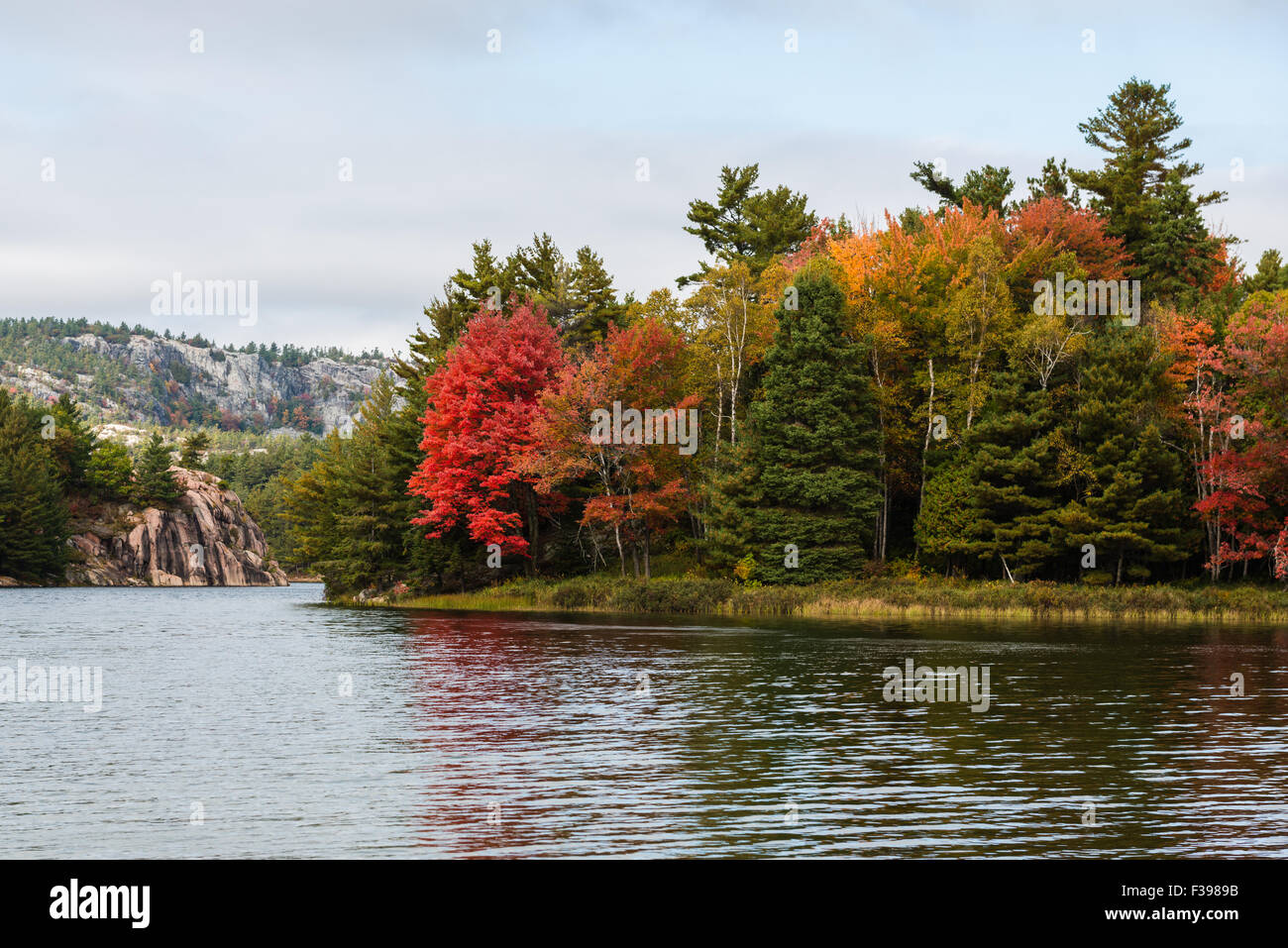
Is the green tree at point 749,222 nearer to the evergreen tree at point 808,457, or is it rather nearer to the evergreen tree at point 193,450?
the evergreen tree at point 808,457

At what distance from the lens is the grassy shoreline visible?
5188 centimetres

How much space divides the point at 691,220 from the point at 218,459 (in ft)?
396

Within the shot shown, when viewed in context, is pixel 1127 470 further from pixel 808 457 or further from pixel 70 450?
pixel 70 450

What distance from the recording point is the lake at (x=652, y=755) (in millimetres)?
13680

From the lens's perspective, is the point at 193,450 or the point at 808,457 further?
the point at 193,450

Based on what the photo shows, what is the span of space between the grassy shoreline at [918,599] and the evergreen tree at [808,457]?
2103 millimetres

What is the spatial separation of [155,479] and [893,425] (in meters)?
102

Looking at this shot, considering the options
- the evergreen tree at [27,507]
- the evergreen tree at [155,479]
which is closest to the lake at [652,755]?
the evergreen tree at [27,507]

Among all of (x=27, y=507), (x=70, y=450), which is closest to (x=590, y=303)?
(x=27, y=507)

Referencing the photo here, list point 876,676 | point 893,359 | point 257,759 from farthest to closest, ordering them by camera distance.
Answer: point 893,359, point 876,676, point 257,759

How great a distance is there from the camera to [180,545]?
14200 cm
